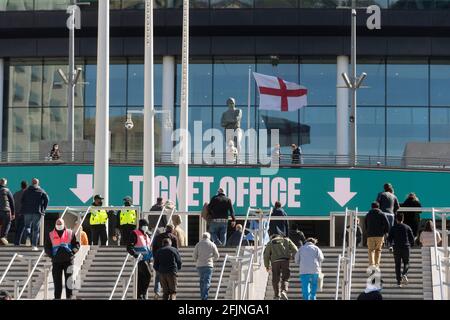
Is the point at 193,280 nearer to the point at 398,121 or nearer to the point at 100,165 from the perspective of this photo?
the point at 100,165

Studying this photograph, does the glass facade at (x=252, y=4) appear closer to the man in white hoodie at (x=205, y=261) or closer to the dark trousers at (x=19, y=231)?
the dark trousers at (x=19, y=231)

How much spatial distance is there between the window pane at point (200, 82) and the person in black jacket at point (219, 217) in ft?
85.9

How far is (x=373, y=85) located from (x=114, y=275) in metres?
30.3

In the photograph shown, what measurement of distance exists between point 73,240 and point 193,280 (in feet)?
10.6

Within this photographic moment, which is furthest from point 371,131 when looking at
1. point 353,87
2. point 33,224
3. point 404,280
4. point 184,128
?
point 404,280

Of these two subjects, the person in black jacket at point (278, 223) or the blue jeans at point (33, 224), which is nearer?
the blue jeans at point (33, 224)

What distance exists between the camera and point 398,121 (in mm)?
58969

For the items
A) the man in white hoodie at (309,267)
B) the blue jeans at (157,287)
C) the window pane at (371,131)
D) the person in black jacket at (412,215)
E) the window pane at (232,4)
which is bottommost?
the blue jeans at (157,287)

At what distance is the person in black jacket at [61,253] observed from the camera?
27.7 m

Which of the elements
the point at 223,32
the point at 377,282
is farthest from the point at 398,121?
the point at 377,282

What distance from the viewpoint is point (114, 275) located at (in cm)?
3052

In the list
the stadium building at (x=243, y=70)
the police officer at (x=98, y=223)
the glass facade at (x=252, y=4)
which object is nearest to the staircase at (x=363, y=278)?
the police officer at (x=98, y=223)

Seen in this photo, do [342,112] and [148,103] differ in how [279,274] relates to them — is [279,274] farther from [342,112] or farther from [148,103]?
[342,112]
